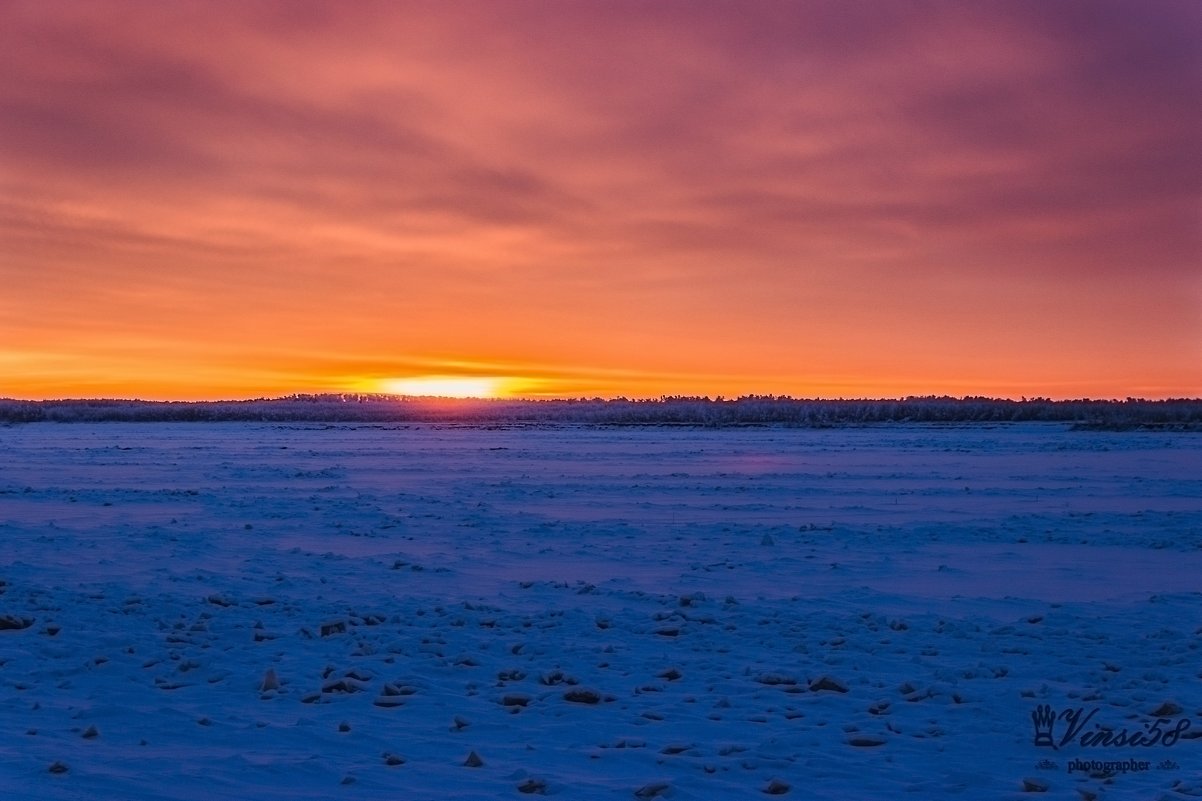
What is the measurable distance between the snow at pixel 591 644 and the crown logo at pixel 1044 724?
8 centimetres

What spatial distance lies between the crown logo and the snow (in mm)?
83

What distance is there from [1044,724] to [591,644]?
395 centimetres

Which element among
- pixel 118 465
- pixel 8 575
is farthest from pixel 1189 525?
pixel 118 465

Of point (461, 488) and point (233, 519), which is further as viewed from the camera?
point (461, 488)

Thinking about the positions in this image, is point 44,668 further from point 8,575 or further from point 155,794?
point 8,575

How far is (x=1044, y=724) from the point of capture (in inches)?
275

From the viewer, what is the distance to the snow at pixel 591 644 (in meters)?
6.22

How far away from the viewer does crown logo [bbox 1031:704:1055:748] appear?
6652mm

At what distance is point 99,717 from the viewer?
287 inches

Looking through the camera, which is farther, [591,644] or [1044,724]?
[591,644]

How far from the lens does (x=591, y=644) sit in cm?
945

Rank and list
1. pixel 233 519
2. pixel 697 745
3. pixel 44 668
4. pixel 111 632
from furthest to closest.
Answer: pixel 233 519
pixel 111 632
pixel 44 668
pixel 697 745

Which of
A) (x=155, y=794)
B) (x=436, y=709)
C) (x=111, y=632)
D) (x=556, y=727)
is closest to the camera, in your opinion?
(x=155, y=794)

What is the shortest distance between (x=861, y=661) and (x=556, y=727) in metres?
3.03
